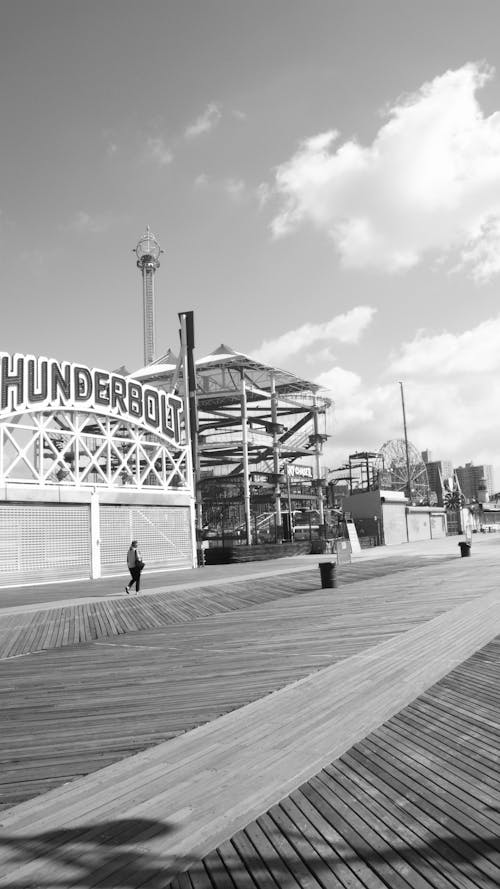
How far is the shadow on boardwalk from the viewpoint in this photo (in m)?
3.88

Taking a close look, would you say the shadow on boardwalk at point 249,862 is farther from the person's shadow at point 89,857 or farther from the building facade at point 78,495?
the building facade at point 78,495

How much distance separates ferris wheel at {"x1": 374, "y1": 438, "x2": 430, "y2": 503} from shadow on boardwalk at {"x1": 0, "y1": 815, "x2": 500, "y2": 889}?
86.6 m

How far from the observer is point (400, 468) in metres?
96.0

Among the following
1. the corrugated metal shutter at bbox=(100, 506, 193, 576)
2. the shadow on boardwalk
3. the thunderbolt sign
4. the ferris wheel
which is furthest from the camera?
the ferris wheel

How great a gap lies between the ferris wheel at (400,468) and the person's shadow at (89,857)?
86.7 metres

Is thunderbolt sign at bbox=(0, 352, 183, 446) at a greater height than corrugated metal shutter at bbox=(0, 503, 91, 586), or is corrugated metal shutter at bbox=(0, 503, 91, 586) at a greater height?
thunderbolt sign at bbox=(0, 352, 183, 446)

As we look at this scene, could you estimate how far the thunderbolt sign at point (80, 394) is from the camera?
92.5 feet

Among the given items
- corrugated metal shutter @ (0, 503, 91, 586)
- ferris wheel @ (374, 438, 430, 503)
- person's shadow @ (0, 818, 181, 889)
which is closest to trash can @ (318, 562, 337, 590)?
corrugated metal shutter @ (0, 503, 91, 586)

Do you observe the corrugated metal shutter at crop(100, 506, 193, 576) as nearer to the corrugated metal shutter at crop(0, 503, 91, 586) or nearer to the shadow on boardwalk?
the corrugated metal shutter at crop(0, 503, 91, 586)

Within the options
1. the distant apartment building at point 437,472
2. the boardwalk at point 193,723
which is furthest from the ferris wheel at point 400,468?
the boardwalk at point 193,723

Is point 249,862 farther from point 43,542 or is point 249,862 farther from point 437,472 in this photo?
point 437,472

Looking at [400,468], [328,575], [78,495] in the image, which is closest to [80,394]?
[78,495]

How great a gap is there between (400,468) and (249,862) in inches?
3732

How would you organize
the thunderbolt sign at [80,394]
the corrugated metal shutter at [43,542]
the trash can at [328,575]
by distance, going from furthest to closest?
the thunderbolt sign at [80,394] → the corrugated metal shutter at [43,542] → the trash can at [328,575]
